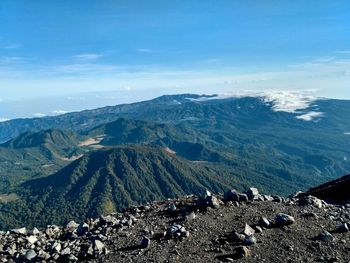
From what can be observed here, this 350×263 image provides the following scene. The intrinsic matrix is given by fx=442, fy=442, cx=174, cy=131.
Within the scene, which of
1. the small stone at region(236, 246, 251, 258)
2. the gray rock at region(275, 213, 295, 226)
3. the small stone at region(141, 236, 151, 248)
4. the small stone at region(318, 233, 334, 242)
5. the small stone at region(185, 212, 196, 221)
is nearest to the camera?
the small stone at region(236, 246, 251, 258)

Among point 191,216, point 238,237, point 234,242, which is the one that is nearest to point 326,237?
point 238,237

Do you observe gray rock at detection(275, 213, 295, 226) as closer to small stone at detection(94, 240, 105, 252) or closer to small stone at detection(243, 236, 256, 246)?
small stone at detection(243, 236, 256, 246)

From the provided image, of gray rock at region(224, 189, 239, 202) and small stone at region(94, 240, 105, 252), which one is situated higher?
gray rock at region(224, 189, 239, 202)

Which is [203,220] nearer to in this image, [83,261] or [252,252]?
[252,252]

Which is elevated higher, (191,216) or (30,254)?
(191,216)

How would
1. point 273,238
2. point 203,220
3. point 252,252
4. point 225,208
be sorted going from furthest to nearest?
point 225,208
point 203,220
point 273,238
point 252,252

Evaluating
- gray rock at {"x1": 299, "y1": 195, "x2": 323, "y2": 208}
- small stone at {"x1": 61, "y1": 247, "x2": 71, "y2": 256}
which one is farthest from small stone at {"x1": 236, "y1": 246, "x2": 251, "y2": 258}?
small stone at {"x1": 61, "y1": 247, "x2": 71, "y2": 256}

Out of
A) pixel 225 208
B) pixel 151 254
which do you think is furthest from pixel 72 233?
pixel 225 208

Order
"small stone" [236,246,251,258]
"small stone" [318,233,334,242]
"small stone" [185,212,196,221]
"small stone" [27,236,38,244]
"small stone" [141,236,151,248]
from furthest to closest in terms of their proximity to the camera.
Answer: "small stone" [27,236,38,244], "small stone" [185,212,196,221], "small stone" [141,236,151,248], "small stone" [318,233,334,242], "small stone" [236,246,251,258]

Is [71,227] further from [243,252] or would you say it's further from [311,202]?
[311,202]
